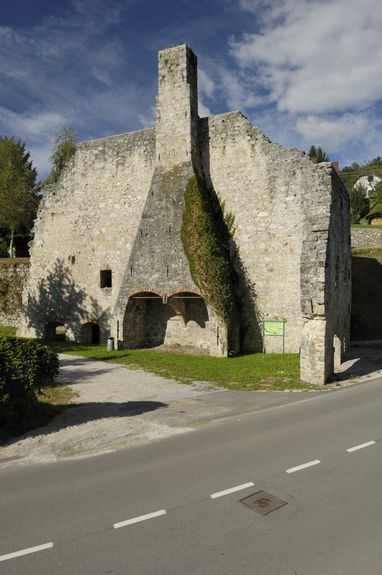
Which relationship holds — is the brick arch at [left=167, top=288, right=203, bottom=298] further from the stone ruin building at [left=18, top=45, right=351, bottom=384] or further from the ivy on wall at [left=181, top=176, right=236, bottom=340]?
the ivy on wall at [left=181, top=176, right=236, bottom=340]

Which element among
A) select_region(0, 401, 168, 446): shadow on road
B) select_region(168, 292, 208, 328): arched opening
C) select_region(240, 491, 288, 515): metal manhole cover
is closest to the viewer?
select_region(240, 491, 288, 515): metal manhole cover

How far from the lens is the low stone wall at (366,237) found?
39.1m

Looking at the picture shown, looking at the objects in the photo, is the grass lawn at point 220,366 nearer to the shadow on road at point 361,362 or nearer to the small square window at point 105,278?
the shadow on road at point 361,362

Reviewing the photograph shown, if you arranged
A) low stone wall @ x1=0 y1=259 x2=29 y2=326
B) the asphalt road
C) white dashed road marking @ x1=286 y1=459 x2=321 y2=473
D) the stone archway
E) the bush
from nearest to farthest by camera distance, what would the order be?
the asphalt road
white dashed road marking @ x1=286 y1=459 x2=321 y2=473
the bush
the stone archway
low stone wall @ x1=0 y1=259 x2=29 y2=326

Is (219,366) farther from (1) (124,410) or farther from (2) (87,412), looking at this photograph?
(2) (87,412)

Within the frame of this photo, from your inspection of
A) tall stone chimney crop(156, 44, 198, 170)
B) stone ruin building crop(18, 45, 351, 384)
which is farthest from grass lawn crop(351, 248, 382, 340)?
tall stone chimney crop(156, 44, 198, 170)

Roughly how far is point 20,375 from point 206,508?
5060 mm

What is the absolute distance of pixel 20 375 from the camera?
8.57 metres

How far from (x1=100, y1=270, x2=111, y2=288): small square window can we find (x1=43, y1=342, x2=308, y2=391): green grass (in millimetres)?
4058

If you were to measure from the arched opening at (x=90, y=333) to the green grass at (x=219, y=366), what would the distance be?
2.41 metres

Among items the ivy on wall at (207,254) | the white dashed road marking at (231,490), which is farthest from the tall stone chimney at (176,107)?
the white dashed road marking at (231,490)

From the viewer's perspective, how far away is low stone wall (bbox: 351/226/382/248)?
39.1m

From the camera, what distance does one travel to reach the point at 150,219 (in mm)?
20328

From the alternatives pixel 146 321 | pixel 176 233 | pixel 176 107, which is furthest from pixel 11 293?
pixel 176 107
